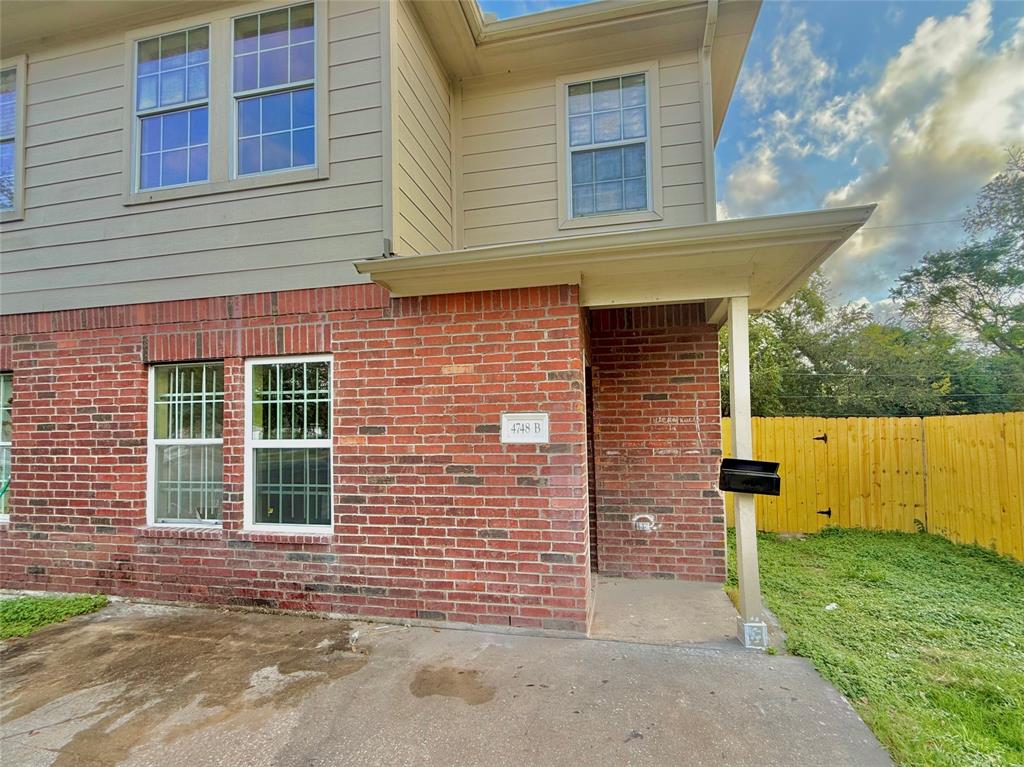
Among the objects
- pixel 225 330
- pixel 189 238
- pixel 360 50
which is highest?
pixel 360 50

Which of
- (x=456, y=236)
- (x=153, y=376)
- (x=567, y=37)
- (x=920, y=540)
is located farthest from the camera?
(x=920, y=540)

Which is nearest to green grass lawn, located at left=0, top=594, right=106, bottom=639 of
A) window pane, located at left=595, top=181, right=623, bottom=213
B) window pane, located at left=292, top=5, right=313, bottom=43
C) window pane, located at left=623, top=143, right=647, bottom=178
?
window pane, located at left=292, top=5, right=313, bottom=43

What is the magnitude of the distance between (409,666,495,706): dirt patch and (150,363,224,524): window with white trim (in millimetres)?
2467

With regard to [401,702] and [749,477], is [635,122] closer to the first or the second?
[749,477]

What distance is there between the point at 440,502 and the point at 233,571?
6.22ft

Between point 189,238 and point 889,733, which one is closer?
point 889,733

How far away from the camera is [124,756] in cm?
228

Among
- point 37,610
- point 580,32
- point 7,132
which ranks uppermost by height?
point 580,32

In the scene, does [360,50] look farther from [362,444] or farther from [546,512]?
[546,512]

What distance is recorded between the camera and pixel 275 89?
13.8ft

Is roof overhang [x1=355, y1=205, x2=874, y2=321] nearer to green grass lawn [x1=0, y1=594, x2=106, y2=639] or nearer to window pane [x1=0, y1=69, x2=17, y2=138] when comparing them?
green grass lawn [x1=0, y1=594, x2=106, y2=639]

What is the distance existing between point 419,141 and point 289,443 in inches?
112

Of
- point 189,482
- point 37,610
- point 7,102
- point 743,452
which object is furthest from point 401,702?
point 7,102

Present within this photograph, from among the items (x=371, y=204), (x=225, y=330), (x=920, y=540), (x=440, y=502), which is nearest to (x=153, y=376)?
(x=225, y=330)
